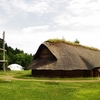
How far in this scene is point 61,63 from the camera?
28891 mm

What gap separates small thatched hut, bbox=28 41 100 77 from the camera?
94.0 ft

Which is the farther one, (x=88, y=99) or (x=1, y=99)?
(x=88, y=99)

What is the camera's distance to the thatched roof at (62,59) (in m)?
28.6

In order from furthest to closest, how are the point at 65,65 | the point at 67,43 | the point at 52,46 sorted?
1. the point at 67,43
2. the point at 52,46
3. the point at 65,65

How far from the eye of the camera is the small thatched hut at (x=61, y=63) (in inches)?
1128

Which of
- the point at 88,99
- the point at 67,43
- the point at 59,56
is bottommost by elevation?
the point at 88,99

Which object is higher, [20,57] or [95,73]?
[20,57]

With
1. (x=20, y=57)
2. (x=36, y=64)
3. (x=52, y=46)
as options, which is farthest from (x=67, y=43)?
(x=20, y=57)

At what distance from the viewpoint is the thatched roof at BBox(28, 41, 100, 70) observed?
28.6 meters

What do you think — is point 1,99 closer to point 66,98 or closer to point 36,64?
point 66,98

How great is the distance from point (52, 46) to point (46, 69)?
516 centimetres

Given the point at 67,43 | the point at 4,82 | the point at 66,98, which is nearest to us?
the point at 66,98

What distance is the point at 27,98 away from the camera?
46.1 ft

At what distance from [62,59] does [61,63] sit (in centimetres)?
99
